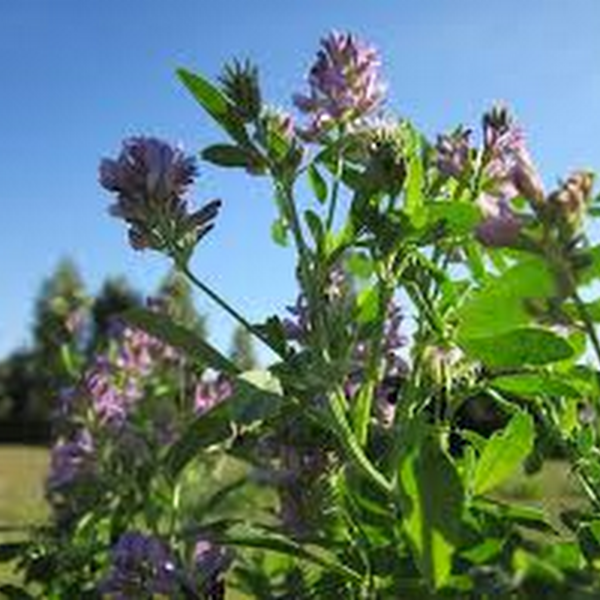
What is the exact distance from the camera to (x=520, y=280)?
1.12 m

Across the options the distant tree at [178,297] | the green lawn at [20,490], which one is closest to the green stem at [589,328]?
the green lawn at [20,490]

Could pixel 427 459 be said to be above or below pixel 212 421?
below

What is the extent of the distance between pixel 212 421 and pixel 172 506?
124 centimetres

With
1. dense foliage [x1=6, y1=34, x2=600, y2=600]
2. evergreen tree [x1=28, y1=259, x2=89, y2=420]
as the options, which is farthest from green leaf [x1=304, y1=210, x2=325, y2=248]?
evergreen tree [x1=28, y1=259, x2=89, y2=420]

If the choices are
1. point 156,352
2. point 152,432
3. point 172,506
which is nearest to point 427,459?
point 172,506

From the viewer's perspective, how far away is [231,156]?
160 cm

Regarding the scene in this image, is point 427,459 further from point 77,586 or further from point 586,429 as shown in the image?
point 77,586

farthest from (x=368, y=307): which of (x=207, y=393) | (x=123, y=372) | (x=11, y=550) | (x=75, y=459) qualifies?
(x=123, y=372)

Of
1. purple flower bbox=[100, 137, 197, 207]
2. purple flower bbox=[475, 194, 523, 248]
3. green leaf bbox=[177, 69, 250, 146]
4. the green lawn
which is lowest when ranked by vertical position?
purple flower bbox=[475, 194, 523, 248]

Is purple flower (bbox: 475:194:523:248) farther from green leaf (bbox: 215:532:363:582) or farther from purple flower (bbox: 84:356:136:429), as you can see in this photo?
purple flower (bbox: 84:356:136:429)

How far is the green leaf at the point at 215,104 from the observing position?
5.10 feet

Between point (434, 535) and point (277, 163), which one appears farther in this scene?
point (277, 163)

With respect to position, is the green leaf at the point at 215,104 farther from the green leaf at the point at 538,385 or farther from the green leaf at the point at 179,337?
the green leaf at the point at 538,385

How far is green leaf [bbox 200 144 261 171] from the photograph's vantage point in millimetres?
1598
